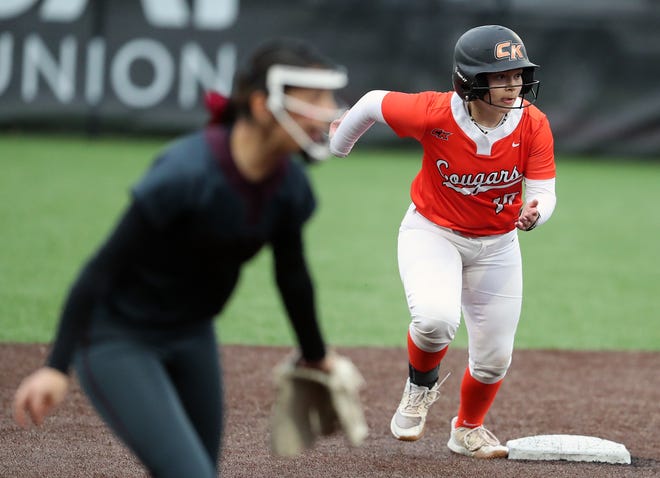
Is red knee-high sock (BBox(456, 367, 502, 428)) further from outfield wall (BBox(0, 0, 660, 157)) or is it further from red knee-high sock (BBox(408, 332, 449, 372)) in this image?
outfield wall (BBox(0, 0, 660, 157))

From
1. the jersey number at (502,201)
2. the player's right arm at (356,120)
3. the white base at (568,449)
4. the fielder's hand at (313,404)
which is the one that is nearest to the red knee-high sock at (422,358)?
the white base at (568,449)

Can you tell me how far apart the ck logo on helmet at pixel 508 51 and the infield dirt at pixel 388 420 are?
2.13 m

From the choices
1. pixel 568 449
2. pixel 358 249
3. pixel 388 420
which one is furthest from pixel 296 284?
pixel 358 249

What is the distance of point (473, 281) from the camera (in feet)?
18.7

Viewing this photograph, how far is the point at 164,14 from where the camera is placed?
1730 cm

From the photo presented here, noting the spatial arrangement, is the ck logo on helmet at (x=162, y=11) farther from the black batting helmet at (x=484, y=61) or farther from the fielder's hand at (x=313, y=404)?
the fielder's hand at (x=313, y=404)

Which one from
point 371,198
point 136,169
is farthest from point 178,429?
point 136,169

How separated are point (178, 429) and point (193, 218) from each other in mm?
675

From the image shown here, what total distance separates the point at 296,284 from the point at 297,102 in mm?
644

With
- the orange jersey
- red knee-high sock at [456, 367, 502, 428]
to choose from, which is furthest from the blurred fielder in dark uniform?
red knee-high sock at [456, 367, 502, 428]

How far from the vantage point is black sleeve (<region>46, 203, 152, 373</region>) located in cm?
339

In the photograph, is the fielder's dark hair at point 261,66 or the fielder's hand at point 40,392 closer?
the fielder's hand at point 40,392

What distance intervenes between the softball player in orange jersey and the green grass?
2.72 m

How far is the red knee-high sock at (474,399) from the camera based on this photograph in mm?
5855
